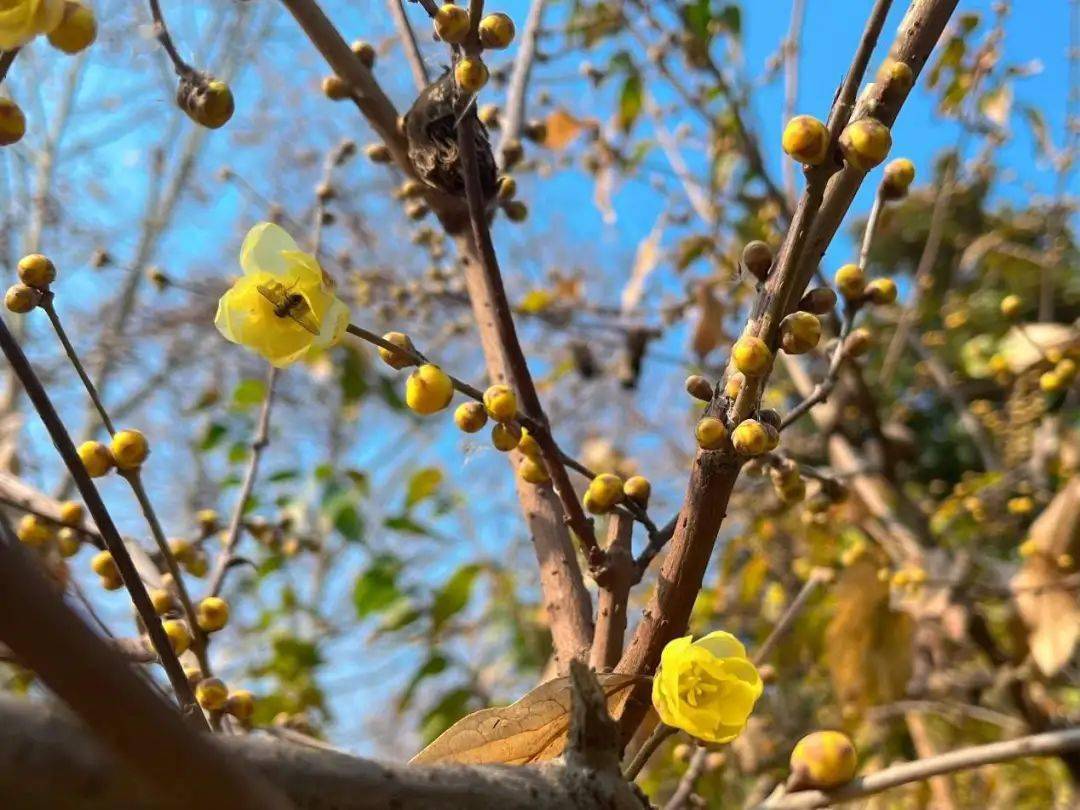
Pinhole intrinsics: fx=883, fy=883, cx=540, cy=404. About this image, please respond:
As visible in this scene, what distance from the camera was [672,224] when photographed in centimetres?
306

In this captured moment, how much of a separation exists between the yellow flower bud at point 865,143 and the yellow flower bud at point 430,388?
339mm

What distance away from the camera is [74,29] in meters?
0.68

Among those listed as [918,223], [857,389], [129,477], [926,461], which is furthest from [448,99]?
[918,223]

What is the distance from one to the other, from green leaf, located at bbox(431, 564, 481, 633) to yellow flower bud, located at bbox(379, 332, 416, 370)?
183 cm

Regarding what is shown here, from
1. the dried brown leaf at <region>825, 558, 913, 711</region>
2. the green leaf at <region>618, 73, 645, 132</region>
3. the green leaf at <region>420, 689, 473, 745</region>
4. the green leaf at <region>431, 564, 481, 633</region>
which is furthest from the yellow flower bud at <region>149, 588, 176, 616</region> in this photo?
the green leaf at <region>618, 73, 645, 132</region>

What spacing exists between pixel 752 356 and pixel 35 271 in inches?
24.5

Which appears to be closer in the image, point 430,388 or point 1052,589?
point 430,388

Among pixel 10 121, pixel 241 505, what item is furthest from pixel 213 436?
pixel 10 121

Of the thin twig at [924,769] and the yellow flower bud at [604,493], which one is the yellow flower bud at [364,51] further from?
the thin twig at [924,769]

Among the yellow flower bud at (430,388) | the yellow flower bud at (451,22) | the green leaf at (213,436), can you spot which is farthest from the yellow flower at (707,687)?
the green leaf at (213,436)

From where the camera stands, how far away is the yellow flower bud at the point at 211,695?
0.79m

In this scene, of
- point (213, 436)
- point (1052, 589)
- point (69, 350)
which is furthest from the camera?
point (213, 436)

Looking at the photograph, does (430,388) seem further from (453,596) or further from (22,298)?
(453,596)

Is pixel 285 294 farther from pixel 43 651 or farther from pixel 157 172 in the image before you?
pixel 157 172
